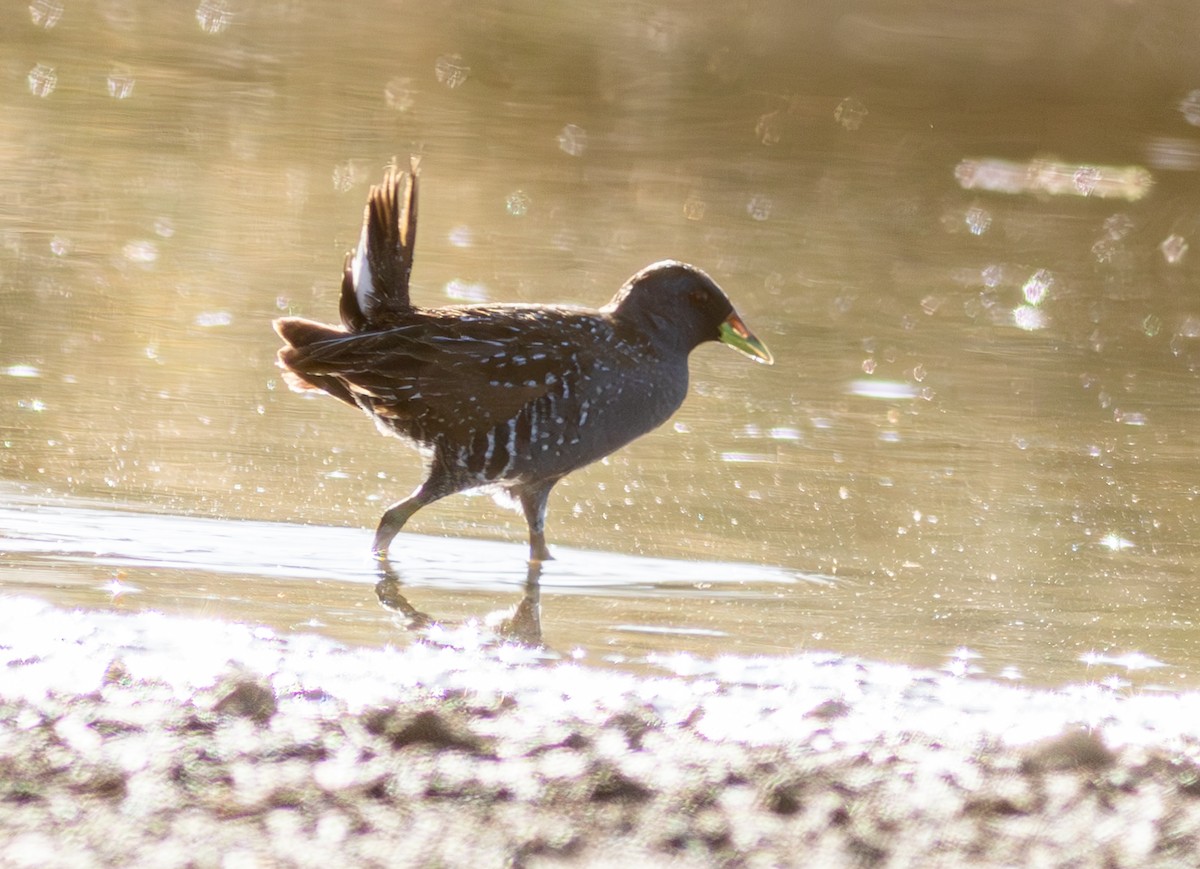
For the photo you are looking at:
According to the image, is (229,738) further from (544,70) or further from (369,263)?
(544,70)

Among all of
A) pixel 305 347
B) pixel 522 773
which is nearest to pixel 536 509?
pixel 305 347

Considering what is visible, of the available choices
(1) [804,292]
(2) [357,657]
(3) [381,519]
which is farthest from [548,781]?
(1) [804,292]

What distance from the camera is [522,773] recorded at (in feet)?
10.5

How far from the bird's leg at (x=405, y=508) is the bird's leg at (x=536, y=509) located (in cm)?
22

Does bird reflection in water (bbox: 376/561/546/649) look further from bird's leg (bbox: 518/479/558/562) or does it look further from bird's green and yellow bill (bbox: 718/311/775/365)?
bird's green and yellow bill (bbox: 718/311/775/365)

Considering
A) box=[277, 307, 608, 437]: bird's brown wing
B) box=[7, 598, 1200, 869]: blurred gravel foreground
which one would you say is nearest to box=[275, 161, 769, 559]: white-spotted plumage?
box=[277, 307, 608, 437]: bird's brown wing

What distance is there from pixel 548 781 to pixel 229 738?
0.58m

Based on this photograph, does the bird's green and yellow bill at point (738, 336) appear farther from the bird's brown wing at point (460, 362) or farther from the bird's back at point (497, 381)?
the bird's brown wing at point (460, 362)

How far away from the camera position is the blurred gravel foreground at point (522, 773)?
2967 mm

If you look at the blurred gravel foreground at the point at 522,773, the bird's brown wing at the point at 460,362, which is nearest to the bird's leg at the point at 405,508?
the bird's brown wing at the point at 460,362

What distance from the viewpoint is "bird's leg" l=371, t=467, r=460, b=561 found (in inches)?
207

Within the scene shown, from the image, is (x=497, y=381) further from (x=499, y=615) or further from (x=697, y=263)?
(x=697, y=263)

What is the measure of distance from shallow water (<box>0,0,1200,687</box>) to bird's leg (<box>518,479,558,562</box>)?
0.07m

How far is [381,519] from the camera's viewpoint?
5324mm
